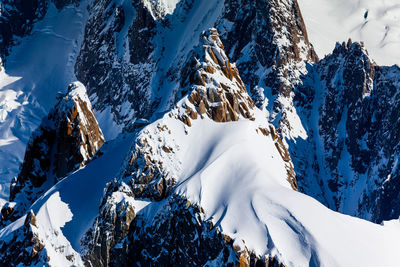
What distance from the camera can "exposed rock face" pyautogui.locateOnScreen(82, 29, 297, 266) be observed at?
241 ft

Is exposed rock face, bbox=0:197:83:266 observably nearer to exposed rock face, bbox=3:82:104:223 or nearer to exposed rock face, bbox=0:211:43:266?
exposed rock face, bbox=0:211:43:266

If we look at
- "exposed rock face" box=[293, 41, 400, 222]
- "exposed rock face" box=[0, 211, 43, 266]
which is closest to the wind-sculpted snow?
"exposed rock face" box=[0, 211, 43, 266]

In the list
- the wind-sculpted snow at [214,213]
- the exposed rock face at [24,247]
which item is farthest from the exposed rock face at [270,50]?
the exposed rock face at [24,247]

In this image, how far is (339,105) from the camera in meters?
169

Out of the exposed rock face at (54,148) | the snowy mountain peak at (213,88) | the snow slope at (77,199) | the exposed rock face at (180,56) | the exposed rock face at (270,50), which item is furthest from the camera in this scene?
the exposed rock face at (180,56)

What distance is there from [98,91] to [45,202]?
107 m

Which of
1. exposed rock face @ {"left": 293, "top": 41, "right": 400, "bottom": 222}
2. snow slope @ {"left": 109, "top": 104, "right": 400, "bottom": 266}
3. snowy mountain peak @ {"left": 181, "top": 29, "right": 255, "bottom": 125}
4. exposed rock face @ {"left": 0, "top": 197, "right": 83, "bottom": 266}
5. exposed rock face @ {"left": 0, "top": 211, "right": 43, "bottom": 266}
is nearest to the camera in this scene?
snow slope @ {"left": 109, "top": 104, "right": 400, "bottom": 266}

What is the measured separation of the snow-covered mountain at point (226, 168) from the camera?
74.4 metres

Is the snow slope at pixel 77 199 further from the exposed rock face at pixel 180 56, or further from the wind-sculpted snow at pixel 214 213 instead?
the exposed rock face at pixel 180 56

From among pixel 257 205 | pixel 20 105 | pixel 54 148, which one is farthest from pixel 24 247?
pixel 20 105

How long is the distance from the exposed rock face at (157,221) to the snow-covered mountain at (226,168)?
161 millimetres

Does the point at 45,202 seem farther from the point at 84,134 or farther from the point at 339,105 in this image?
the point at 339,105

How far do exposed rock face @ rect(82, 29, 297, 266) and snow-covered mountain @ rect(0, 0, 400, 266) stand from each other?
0.16 metres

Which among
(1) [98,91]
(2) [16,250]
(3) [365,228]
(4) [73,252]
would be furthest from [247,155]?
(1) [98,91]
